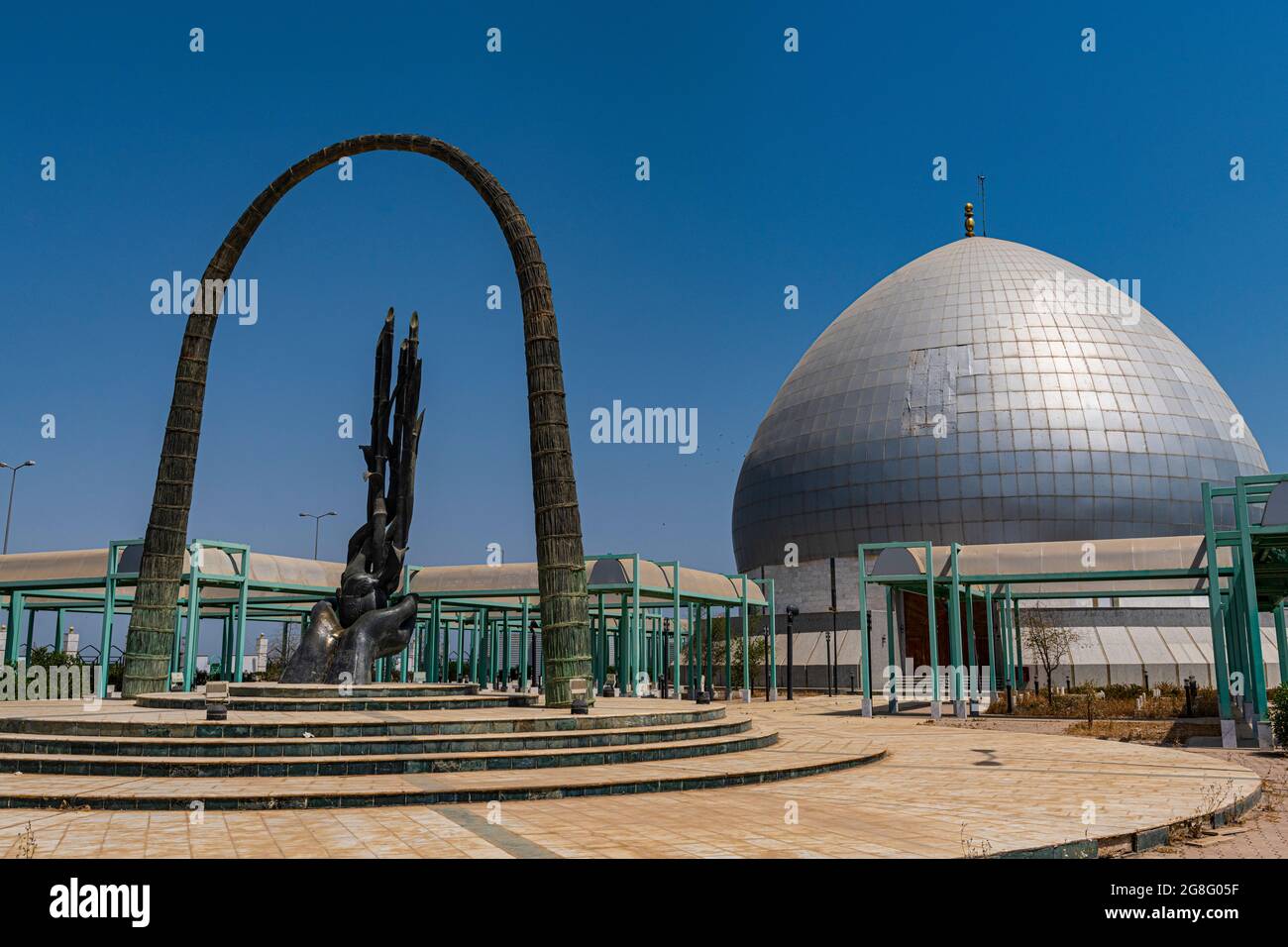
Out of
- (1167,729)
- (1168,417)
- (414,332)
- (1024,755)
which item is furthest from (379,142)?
(1168,417)

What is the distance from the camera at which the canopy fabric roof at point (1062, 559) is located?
3170 cm

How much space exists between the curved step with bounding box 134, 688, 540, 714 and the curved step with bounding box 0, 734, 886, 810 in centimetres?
A: 502

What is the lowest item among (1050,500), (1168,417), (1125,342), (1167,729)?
(1167,729)

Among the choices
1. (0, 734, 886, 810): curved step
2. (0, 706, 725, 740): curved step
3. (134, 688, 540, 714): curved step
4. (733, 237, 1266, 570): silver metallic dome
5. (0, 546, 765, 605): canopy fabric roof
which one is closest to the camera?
(0, 734, 886, 810): curved step

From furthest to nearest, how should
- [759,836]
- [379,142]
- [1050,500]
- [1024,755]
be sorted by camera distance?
1. [1050,500]
2. [379,142]
3. [1024,755]
4. [759,836]

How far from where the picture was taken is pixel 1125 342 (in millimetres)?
61219

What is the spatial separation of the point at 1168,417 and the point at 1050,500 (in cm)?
918

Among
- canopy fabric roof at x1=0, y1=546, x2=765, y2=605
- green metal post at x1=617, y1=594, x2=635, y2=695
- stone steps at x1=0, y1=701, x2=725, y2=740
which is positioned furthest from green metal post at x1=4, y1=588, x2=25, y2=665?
stone steps at x1=0, y1=701, x2=725, y2=740

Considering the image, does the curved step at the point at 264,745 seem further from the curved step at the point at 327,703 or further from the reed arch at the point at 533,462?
the reed arch at the point at 533,462

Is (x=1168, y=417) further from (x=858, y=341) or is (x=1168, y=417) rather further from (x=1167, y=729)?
(x=1167, y=729)

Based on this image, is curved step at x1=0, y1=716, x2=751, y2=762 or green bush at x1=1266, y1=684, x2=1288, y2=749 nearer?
curved step at x1=0, y1=716, x2=751, y2=762

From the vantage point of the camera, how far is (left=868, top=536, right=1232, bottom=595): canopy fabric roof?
3170 cm

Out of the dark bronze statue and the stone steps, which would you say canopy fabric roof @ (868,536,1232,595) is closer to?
the dark bronze statue
